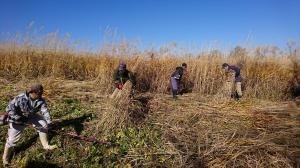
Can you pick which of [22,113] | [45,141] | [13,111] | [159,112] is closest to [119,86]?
[159,112]

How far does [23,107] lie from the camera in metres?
4.27

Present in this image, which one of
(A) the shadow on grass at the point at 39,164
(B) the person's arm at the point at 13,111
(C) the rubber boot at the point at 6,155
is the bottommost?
(A) the shadow on grass at the point at 39,164

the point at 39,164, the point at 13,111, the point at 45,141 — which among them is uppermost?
the point at 13,111

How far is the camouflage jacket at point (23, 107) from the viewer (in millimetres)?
4207

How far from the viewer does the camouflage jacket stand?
4.21m

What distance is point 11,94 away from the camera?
670 cm

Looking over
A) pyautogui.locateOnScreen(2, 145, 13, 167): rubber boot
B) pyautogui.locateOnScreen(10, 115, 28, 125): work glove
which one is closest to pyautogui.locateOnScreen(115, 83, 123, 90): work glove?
pyautogui.locateOnScreen(10, 115, 28, 125): work glove

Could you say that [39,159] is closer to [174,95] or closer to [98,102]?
[98,102]

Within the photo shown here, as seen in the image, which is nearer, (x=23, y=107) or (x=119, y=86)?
(x=23, y=107)

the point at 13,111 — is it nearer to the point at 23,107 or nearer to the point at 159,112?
the point at 23,107

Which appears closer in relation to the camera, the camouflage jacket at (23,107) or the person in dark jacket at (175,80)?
the camouflage jacket at (23,107)

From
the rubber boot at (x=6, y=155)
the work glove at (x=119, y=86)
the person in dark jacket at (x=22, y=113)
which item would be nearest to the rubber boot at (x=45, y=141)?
the person in dark jacket at (x=22, y=113)

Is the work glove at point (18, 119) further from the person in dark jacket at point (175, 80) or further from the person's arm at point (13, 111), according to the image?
the person in dark jacket at point (175, 80)

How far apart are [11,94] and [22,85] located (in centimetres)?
64
